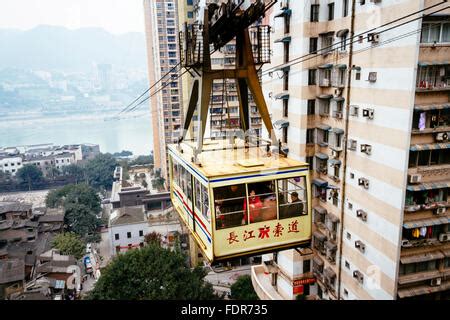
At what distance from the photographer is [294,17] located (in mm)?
8609

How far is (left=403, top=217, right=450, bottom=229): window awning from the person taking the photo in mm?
6523

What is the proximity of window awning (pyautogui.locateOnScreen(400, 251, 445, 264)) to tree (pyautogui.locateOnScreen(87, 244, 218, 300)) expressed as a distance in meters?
6.85

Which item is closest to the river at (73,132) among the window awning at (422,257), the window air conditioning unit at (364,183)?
the window air conditioning unit at (364,183)

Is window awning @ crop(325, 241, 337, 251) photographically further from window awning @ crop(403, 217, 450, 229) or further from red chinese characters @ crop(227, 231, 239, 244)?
red chinese characters @ crop(227, 231, 239, 244)

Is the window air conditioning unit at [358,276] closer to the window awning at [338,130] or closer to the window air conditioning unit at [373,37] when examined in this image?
the window awning at [338,130]

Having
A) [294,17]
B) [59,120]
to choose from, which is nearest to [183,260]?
[294,17]

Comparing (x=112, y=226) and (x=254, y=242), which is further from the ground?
(x=254, y=242)

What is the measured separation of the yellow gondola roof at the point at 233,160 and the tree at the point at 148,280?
760 centimetres

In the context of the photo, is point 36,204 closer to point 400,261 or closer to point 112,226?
point 112,226

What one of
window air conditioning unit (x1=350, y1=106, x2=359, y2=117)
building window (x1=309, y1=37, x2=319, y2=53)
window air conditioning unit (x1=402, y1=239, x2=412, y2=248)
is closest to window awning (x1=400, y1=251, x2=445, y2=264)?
window air conditioning unit (x1=402, y1=239, x2=412, y2=248)

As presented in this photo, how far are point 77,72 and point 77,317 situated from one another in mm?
127562

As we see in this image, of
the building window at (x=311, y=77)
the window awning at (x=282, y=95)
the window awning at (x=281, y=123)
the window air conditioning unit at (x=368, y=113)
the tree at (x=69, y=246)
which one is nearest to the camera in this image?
the window air conditioning unit at (x=368, y=113)

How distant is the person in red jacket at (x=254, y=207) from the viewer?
150 inches

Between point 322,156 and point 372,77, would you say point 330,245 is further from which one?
point 372,77
